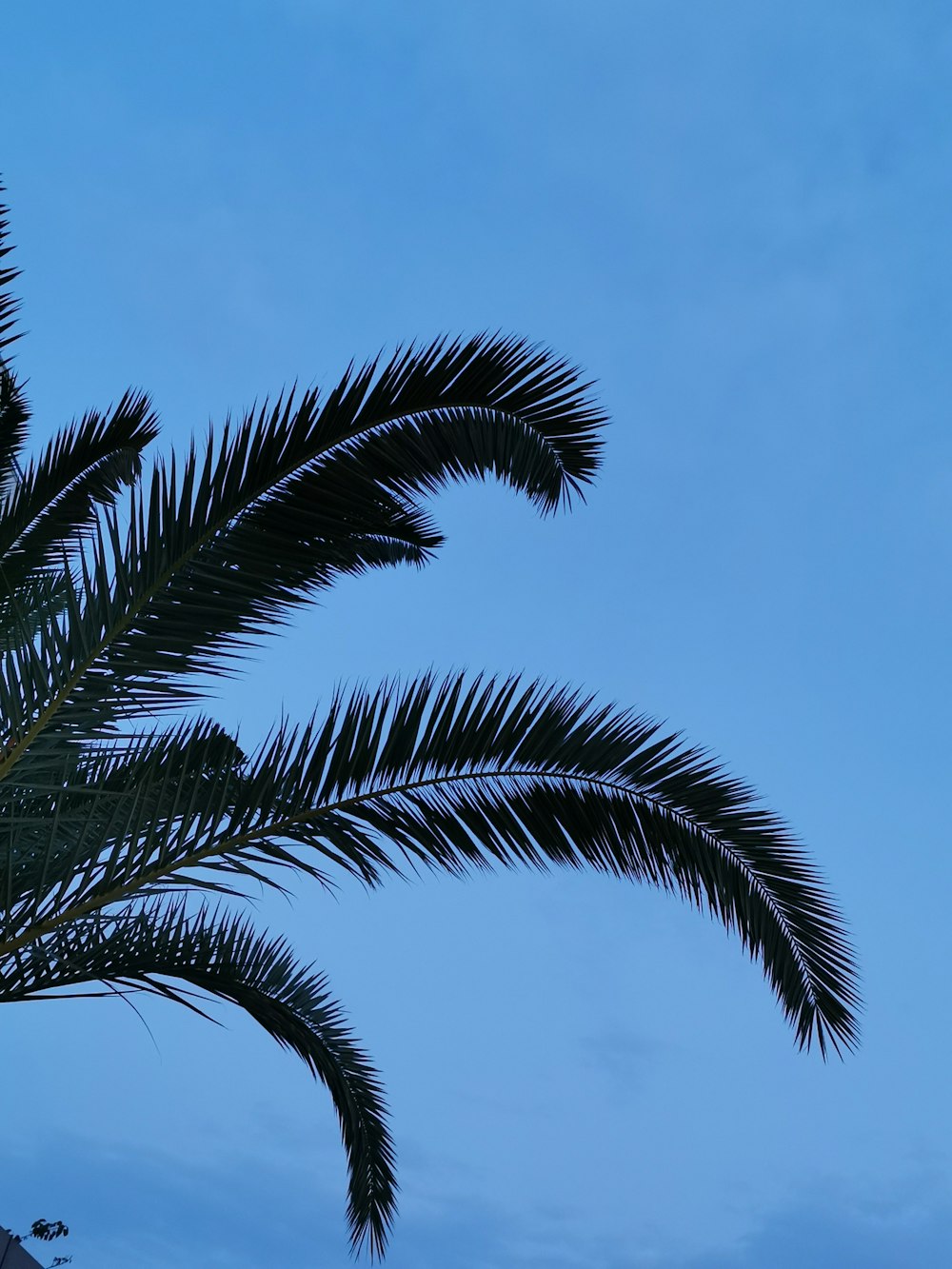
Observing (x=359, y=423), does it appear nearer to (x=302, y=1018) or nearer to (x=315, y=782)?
(x=315, y=782)

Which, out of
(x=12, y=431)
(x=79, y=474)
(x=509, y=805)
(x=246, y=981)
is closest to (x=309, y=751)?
(x=509, y=805)

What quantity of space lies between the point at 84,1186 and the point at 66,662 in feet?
705

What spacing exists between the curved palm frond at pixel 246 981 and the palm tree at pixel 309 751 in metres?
0.02

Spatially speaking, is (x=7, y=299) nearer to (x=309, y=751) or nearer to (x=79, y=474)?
(x=309, y=751)

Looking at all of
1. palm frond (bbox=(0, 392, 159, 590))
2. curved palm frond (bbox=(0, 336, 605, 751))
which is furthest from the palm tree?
palm frond (bbox=(0, 392, 159, 590))

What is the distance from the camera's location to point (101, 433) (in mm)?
7422

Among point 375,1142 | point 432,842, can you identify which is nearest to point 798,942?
point 432,842

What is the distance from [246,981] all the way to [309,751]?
1.77 m

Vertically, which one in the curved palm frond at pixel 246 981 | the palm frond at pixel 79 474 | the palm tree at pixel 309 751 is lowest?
the curved palm frond at pixel 246 981

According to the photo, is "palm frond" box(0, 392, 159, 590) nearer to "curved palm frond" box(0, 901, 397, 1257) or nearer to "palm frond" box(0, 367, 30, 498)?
"palm frond" box(0, 367, 30, 498)

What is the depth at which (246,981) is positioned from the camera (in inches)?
227

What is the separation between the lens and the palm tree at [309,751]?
4.30 metres

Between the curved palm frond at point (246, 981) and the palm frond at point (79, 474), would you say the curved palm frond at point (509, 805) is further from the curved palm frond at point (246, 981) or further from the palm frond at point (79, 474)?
the palm frond at point (79, 474)

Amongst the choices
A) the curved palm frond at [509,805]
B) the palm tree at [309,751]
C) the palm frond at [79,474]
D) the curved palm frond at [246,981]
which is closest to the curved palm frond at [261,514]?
the palm tree at [309,751]
